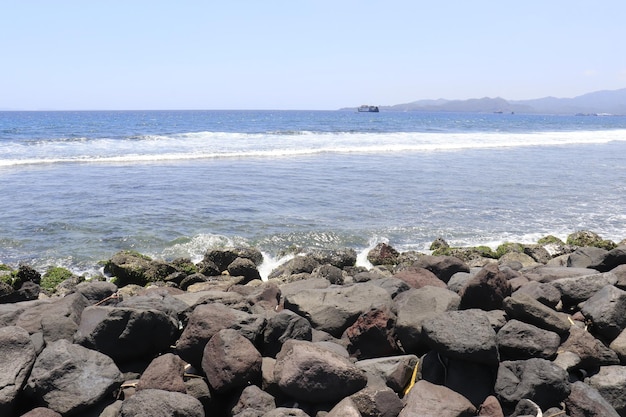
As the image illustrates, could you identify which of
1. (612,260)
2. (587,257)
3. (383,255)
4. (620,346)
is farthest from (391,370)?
(383,255)

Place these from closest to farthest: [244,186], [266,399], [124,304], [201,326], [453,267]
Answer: [266,399], [201,326], [124,304], [453,267], [244,186]

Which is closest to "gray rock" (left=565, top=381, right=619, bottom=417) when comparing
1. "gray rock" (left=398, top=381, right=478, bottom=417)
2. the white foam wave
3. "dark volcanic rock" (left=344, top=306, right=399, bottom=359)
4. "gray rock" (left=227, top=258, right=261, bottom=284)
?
"gray rock" (left=398, top=381, right=478, bottom=417)

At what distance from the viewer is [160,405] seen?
4184 millimetres

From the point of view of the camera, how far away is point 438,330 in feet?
15.3

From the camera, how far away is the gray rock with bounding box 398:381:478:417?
13.8 feet

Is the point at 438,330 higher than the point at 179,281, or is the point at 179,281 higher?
the point at 438,330

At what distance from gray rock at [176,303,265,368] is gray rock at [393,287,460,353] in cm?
123

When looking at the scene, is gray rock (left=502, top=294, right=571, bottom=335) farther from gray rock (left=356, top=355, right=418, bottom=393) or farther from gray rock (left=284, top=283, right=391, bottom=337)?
gray rock (left=284, top=283, right=391, bottom=337)

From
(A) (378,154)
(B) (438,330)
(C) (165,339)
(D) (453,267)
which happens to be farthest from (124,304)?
(A) (378,154)

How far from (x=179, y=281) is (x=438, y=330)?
581cm

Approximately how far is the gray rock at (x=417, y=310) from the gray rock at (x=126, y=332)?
2.01m

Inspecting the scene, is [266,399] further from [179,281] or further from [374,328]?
[179,281]

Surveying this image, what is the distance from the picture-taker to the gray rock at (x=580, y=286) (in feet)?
19.0

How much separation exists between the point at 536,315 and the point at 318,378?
1.98 metres
